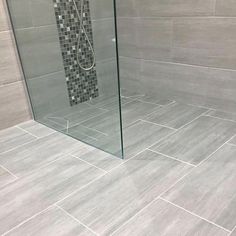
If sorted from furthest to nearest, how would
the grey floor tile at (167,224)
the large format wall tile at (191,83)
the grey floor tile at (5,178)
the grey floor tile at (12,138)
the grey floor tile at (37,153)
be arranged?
the large format wall tile at (191,83) < the grey floor tile at (12,138) < the grey floor tile at (37,153) < the grey floor tile at (5,178) < the grey floor tile at (167,224)

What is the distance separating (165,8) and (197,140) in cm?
114

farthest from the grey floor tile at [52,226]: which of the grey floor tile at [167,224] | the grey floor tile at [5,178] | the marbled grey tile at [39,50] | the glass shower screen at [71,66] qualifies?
the marbled grey tile at [39,50]

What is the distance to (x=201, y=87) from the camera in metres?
2.35

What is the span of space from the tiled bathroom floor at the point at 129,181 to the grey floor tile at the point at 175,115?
0.02 m

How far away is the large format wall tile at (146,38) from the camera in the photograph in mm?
2430

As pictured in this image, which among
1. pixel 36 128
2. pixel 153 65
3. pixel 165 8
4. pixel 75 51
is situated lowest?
pixel 36 128

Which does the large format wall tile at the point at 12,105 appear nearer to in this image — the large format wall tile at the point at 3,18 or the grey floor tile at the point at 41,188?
the large format wall tile at the point at 3,18

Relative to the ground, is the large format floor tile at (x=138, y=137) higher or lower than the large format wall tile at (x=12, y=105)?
lower

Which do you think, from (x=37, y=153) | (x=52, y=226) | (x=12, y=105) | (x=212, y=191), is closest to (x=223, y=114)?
(x=212, y=191)

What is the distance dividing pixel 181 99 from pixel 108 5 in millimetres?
1180

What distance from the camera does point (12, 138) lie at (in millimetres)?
2100

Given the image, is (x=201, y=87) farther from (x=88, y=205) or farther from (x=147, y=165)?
(x=88, y=205)

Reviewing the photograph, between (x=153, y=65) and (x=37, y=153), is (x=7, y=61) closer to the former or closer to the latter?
(x=37, y=153)

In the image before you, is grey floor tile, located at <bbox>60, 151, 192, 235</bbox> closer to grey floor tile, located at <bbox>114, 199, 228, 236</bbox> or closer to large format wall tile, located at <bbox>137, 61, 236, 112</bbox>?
grey floor tile, located at <bbox>114, 199, 228, 236</bbox>
